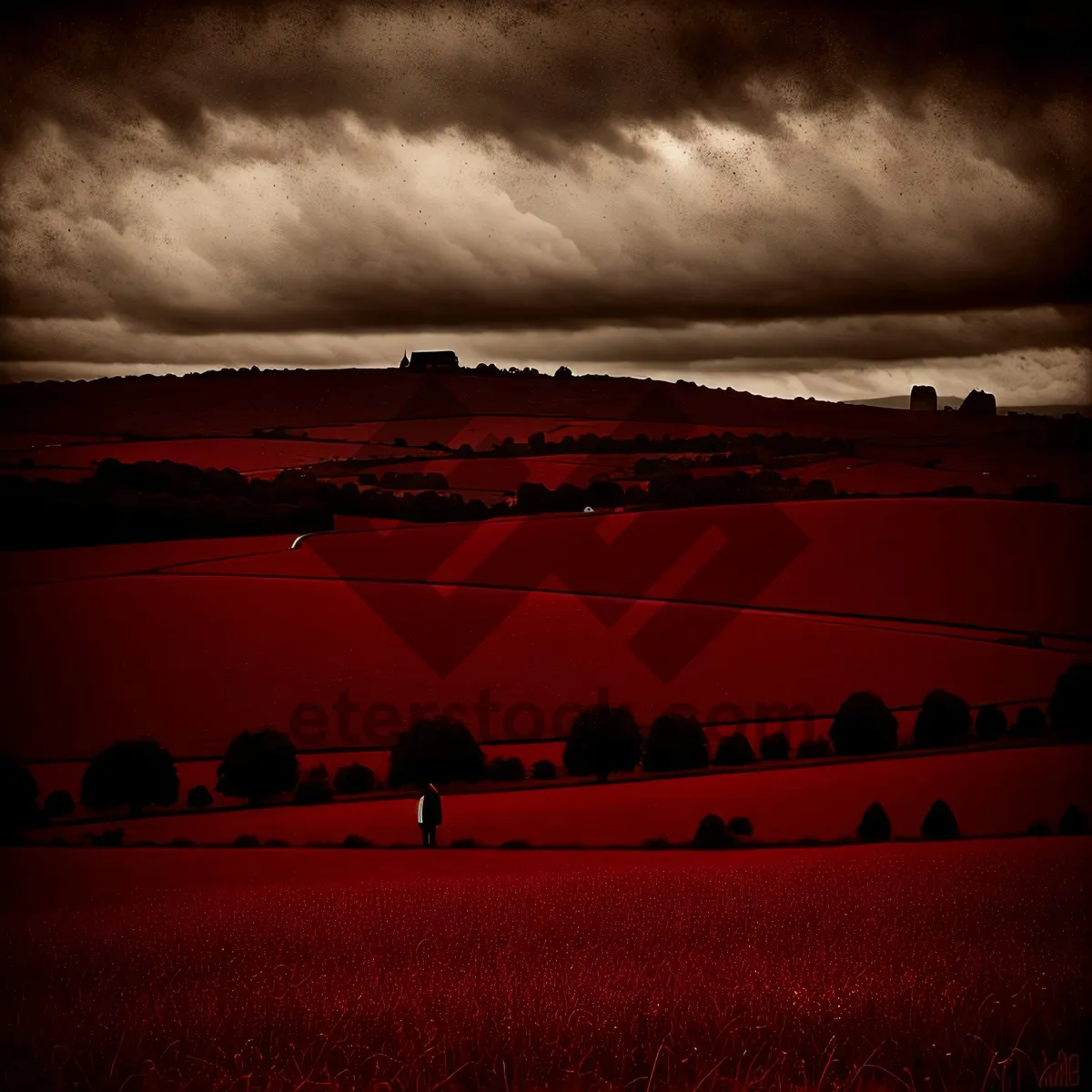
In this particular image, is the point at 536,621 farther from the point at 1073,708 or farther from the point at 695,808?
the point at 1073,708

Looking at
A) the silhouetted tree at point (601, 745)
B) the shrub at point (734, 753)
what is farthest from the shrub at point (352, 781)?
the shrub at point (734, 753)

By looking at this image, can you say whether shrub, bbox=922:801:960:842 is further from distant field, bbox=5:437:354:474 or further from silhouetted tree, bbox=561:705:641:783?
distant field, bbox=5:437:354:474

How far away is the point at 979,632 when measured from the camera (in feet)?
113

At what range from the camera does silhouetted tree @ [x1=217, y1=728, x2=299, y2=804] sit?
24.5 m

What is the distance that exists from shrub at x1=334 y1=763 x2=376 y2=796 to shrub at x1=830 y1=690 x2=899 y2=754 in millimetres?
11141

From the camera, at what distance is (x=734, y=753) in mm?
27297

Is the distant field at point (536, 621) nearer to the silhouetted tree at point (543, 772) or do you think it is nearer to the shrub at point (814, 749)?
the shrub at point (814, 749)

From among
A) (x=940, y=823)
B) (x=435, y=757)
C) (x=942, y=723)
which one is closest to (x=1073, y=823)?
(x=940, y=823)

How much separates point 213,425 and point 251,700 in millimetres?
17441

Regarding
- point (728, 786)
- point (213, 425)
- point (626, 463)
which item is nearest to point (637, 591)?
point (626, 463)

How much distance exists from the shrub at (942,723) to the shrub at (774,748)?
3.26 meters

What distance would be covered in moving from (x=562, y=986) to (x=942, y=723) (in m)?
22.9

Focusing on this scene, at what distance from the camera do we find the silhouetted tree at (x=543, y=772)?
2578 centimetres

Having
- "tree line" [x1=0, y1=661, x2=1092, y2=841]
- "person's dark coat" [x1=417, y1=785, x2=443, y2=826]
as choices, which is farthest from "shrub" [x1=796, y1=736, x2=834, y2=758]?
"person's dark coat" [x1=417, y1=785, x2=443, y2=826]
